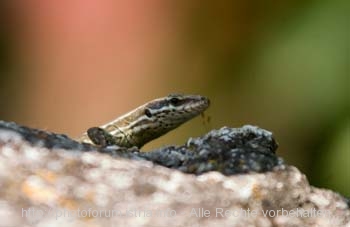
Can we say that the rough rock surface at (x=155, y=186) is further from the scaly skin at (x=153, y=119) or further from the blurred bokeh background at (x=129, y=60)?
the blurred bokeh background at (x=129, y=60)

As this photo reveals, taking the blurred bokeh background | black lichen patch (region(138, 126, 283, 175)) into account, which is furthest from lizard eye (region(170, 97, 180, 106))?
the blurred bokeh background

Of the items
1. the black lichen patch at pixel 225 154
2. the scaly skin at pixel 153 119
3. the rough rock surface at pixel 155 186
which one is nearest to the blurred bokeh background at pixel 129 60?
the scaly skin at pixel 153 119

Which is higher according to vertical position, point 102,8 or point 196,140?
point 102,8

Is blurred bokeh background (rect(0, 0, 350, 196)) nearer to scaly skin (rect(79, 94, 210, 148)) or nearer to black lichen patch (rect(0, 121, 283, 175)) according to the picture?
scaly skin (rect(79, 94, 210, 148))

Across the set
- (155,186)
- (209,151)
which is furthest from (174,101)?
(155,186)

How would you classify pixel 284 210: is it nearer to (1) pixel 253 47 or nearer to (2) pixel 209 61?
(1) pixel 253 47

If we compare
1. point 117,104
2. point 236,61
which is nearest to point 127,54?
point 117,104

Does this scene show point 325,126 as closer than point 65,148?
No

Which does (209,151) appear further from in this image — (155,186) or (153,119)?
(153,119)
